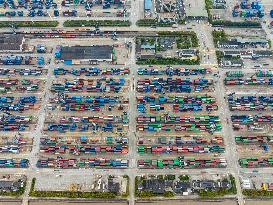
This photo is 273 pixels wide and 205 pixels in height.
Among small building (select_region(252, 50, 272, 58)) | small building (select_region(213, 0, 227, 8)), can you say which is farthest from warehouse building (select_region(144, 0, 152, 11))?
small building (select_region(252, 50, 272, 58))

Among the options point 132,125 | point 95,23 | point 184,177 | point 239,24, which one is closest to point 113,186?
point 184,177

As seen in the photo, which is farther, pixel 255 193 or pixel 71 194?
pixel 255 193

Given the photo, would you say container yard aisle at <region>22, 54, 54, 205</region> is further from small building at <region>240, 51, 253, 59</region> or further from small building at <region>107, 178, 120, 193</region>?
small building at <region>240, 51, 253, 59</region>

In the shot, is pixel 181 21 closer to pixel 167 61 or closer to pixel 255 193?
pixel 167 61

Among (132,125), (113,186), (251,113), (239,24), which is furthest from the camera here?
(239,24)

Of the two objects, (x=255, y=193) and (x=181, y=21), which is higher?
(x=181, y=21)

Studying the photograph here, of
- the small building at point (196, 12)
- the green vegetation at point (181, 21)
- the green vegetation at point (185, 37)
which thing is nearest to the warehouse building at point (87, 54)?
the green vegetation at point (185, 37)

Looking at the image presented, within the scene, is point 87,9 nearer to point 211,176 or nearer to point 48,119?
point 48,119
